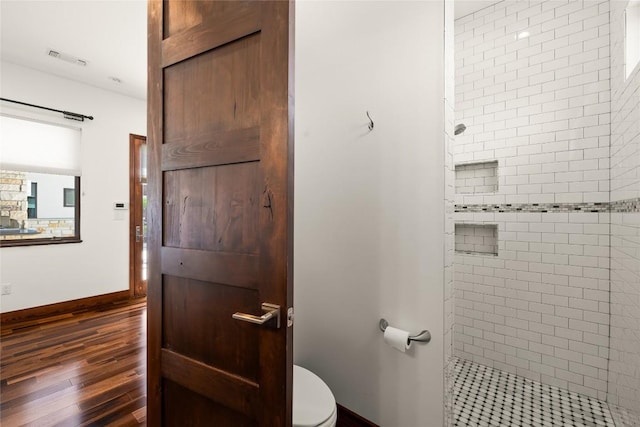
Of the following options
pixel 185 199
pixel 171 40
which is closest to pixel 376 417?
pixel 185 199

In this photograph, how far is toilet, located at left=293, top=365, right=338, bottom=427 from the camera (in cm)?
115

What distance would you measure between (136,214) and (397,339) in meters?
3.90

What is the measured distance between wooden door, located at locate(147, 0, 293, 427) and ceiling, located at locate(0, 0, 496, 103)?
64.4 inches

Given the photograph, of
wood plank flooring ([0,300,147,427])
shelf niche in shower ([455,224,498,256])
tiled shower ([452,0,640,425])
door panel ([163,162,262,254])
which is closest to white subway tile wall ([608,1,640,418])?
tiled shower ([452,0,640,425])

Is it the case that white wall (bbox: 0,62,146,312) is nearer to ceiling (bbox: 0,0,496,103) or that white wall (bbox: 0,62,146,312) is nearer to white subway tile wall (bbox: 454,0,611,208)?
ceiling (bbox: 0,0,496,103)

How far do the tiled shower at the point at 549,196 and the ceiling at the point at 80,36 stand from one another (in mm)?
2839

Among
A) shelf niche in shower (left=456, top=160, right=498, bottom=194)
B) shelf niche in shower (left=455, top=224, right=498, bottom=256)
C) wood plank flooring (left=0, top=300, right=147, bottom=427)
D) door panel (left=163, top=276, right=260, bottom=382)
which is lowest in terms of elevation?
wood plank flooring (left=0, top=300, right=147, bottom=427)

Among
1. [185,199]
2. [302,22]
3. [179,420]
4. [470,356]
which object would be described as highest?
[302,22]

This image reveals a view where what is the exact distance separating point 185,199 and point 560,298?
251 centimetres

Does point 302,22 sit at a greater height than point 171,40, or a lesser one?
greater

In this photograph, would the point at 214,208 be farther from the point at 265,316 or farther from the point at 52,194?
the point at 52,194

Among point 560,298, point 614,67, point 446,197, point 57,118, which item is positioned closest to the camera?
point 446,197

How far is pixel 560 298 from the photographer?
1998 millimetres

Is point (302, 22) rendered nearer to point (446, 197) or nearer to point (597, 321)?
point (446, 197)
